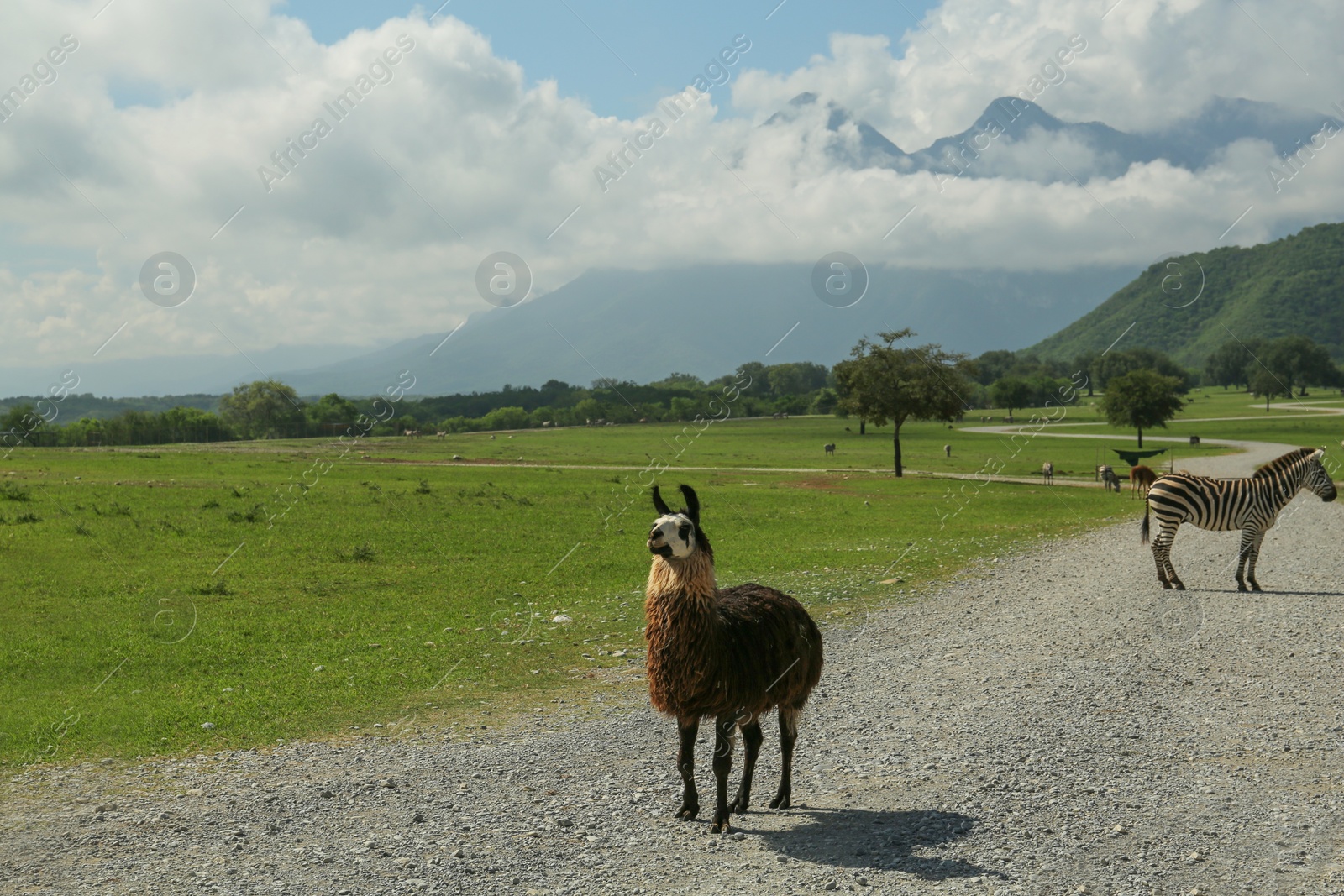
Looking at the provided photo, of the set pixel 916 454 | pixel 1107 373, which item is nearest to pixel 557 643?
pixel 916 454

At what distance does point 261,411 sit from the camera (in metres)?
117

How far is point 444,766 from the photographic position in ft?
33.1

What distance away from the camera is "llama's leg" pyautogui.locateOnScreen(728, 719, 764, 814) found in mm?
8242

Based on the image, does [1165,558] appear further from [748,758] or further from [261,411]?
[261,411]

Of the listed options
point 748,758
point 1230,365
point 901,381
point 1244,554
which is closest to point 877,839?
point 748,758

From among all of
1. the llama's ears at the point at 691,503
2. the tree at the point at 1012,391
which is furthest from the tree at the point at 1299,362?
the llama's ears at the point at 691,503

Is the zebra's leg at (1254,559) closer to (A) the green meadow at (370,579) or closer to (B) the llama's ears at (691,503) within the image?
(A) the green meadow at (370,579)

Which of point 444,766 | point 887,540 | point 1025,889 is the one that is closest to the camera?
point 1025,889

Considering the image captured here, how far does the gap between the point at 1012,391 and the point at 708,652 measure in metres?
126

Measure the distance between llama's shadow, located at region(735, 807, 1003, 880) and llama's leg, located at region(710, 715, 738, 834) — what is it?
0.41 meters

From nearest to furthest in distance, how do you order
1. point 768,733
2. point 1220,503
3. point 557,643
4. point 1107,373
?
point 768,733
point 557,643
point 1220,503
point 1107,373

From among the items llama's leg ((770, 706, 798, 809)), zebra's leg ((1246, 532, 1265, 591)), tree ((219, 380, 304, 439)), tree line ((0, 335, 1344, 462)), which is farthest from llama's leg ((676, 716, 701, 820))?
tree ((219, 380, 304, 439))

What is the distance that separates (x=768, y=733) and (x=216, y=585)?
15448mm

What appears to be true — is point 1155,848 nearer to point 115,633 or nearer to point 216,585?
point 115,633
